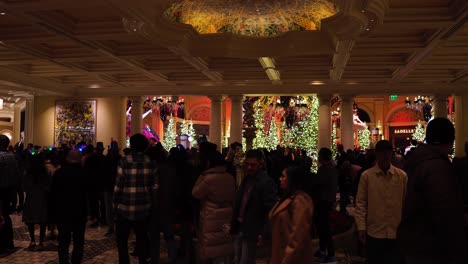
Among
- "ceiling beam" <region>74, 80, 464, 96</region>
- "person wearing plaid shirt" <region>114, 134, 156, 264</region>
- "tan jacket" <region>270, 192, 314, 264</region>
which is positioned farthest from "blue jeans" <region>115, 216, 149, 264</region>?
"ceiling beam" <region>74, 80, 464, 96</region>

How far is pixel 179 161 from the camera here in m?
5.14

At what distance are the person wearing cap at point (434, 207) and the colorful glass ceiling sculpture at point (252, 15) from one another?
8.99 m

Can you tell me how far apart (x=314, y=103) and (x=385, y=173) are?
1502 centimetres

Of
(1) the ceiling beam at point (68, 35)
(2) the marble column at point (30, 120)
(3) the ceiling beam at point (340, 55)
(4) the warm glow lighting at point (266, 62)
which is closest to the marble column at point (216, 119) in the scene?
(4) the warm glow lighting at point (266, 62)

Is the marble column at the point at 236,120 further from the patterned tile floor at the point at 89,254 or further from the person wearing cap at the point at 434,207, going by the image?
the person wearing cap at the point at 434,207

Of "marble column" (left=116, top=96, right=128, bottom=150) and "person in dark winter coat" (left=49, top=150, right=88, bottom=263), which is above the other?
"marble column" (left=116, top=96, right=128, bottom=150)

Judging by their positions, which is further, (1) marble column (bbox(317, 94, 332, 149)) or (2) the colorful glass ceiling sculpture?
(1) marble column (bbox(317, 94, 332, 149))

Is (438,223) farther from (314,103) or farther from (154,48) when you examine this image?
(314,103)

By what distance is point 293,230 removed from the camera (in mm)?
3023

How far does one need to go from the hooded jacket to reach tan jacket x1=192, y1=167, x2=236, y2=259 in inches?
86.0

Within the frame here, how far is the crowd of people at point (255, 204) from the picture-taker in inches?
92.4

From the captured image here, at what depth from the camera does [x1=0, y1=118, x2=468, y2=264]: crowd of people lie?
92.4 inches

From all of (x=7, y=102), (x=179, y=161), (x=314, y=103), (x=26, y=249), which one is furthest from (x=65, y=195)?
(x=7, y=102)

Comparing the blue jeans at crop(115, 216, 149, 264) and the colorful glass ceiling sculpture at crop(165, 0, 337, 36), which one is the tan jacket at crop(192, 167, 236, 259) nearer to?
the blue jeans at crop(115, 216, 149, 264)
